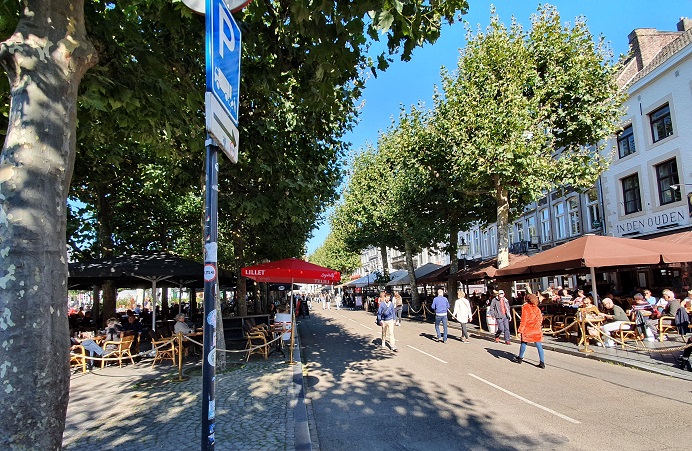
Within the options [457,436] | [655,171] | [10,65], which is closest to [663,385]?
[457,436]

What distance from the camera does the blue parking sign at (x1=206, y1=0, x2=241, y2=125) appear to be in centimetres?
244

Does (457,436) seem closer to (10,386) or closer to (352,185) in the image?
(10,386)

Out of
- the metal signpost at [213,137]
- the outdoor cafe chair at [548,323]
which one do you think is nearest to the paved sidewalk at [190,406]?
the metal signpost at [213,137]

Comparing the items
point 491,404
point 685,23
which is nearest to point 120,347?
point 491,404

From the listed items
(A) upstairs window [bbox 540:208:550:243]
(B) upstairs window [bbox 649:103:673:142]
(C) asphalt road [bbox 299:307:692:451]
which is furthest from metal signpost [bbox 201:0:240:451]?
(A) upstairs window [bbox 540:208:550:243]

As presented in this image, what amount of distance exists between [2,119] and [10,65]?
4770 mm

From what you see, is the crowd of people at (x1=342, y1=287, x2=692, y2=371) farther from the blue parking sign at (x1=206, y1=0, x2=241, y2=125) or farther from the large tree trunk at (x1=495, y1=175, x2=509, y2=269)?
the blue parking sign at (x1=206, y1=0, x2=241, y2=125)

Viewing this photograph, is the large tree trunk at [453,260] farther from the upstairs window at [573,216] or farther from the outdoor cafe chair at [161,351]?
the outdoor cafe chair at [161,351]

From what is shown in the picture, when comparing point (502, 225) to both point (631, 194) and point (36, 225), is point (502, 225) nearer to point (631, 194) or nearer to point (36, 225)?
point (631, 194)

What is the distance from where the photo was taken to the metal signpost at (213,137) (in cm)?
241

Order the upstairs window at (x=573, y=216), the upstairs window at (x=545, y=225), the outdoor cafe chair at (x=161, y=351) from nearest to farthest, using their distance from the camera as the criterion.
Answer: the outdoor cafe chair at (x=161, y=351), the upstairs window at (x=573, y=216), the upstairs window at (x=545, y=225)

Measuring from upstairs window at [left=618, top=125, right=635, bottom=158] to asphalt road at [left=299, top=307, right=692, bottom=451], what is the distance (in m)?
14.6

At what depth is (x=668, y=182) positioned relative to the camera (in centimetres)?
1834

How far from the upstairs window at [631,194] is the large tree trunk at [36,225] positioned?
23649mm
